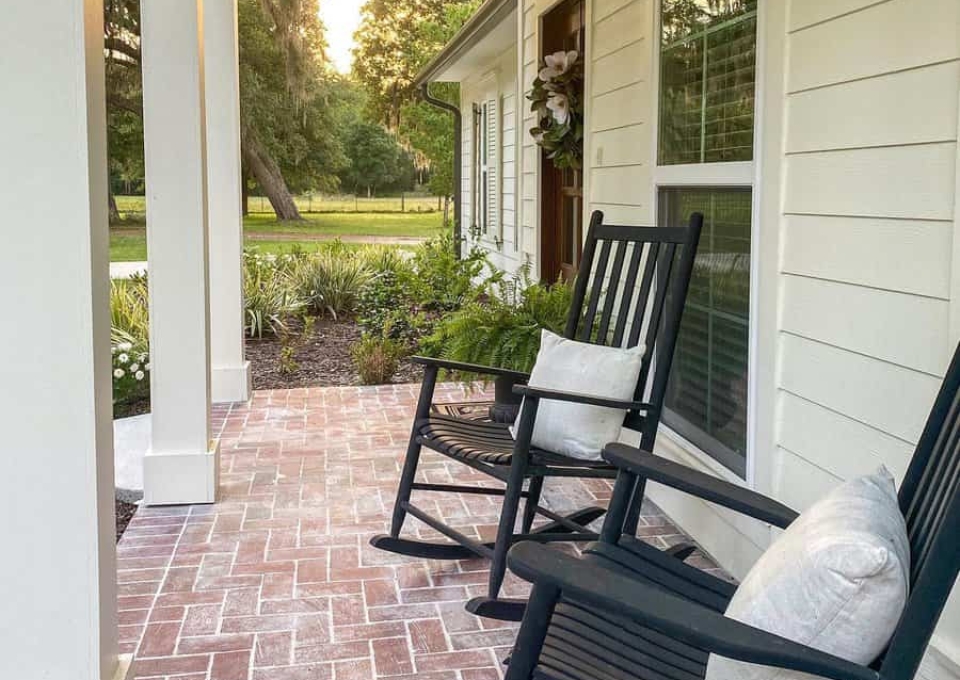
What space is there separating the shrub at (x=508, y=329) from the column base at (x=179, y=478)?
3.83ft

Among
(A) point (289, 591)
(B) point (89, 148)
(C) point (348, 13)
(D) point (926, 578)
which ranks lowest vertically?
(A) point (289, 591)

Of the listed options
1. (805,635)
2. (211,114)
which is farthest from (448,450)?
(211,114)

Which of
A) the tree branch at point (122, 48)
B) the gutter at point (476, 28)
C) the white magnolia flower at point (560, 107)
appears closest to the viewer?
the white magnolia flower at point (560, 107)

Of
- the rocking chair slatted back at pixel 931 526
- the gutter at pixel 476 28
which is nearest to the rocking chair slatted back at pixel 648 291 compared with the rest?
the rocking chair slatted back at pixel 931 526

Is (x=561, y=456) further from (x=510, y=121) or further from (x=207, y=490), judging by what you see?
(x=510, y=121)

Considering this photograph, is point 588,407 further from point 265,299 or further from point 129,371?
point 265,299

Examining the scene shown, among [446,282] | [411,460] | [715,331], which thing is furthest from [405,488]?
[446,282]

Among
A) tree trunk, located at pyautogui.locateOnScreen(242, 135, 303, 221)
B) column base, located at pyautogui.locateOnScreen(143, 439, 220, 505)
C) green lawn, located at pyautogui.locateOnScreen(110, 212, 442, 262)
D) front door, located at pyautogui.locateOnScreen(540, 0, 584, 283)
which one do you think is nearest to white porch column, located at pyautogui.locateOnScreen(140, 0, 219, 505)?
column base, located at pyautogui.locateOnScreen(143, 439, 220, 505)

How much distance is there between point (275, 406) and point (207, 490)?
175 cm

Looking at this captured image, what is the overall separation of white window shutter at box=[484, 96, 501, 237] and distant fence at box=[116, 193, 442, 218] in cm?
1321

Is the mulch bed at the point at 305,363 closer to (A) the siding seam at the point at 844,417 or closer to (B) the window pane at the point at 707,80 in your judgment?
(B) the window pane at the point at 707,80

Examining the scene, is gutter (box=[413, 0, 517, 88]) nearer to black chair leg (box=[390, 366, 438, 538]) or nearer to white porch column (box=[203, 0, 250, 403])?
white porch column (box=[203, 0, 250, 403])

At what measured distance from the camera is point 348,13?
22.2 metres

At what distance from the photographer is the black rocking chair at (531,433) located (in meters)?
2.74
